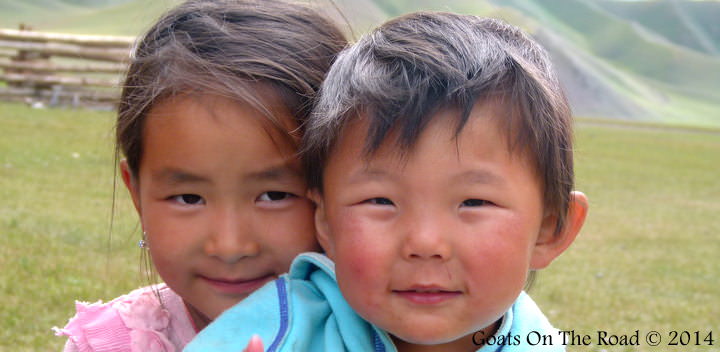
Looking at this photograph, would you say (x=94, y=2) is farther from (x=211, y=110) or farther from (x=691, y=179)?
(x=211, y=110)

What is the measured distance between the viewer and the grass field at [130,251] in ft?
14.6

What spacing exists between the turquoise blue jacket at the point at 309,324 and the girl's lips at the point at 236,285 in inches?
8.1

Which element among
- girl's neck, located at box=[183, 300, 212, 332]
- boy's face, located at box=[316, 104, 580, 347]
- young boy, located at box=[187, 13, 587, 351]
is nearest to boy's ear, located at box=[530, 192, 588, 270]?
young boy, located at box=[187, 13, 587, 351]

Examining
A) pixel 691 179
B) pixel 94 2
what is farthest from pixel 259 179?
pixel 94 2

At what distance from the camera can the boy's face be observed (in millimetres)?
1724

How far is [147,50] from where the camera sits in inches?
95.9

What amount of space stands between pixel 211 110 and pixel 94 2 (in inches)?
3088

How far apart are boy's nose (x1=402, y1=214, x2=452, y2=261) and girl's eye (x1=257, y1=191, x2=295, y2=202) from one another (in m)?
0.59

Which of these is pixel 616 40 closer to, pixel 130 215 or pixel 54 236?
pixel 130 215

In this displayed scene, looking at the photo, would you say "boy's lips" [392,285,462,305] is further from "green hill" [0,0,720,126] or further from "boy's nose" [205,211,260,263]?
"green hill" [0,0,720,126]

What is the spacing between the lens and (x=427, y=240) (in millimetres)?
1687

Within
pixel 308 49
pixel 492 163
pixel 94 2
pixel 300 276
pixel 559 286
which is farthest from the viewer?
pixel 94 2

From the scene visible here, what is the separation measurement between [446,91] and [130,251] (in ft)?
14.9

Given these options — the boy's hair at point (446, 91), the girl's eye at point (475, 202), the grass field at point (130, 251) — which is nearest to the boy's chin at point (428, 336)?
the girl's eye at point (475, 202)
